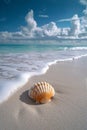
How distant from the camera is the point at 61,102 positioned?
3434mm

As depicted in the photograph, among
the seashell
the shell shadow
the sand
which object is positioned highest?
the seashell

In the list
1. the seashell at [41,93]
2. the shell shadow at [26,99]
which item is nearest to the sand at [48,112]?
the shell shadow at [26,99]

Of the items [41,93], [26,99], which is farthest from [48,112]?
[26,99]

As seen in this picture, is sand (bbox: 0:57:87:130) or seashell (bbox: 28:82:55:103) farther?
seashell (bbox: 28:82:55:103)

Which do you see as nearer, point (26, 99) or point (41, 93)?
point (41, 93)

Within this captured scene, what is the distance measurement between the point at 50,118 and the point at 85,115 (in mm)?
608

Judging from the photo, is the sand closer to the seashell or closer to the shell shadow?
the shell shadow

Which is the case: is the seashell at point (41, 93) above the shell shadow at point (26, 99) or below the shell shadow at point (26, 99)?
above

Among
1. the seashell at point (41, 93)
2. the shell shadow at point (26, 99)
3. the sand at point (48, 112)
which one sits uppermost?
the seashell at point (41, 93)

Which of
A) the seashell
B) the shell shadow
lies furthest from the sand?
the seashell

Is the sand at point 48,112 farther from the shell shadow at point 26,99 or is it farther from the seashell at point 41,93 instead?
the seashell at point 41,93

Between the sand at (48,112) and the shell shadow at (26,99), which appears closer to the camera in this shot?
the sand at (48,112)

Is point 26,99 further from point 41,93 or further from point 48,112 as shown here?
point 48,112

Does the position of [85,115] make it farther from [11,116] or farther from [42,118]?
[11,116]
